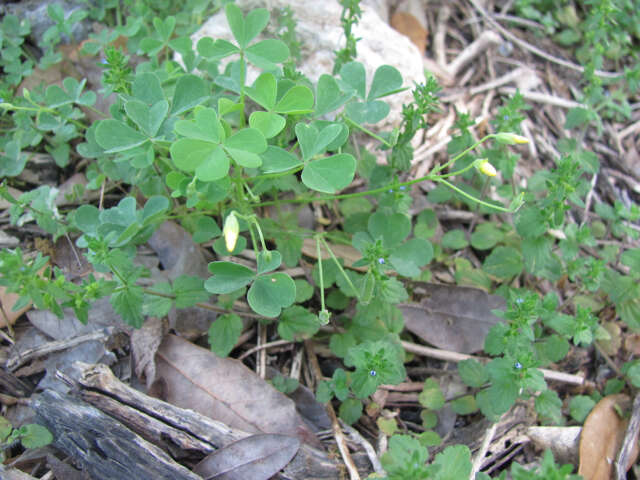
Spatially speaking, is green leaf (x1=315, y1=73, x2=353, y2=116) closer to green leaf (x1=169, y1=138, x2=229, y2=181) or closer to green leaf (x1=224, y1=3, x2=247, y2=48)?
green leaf (x1=224, y1=3, x2=247, y2=48)

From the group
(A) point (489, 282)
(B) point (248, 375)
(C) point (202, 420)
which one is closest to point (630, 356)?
(A) point (489, 282)

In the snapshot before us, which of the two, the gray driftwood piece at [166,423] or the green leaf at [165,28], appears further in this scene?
the green leaf at [165,28]

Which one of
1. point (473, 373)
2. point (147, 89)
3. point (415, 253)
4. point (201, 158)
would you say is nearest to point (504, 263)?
point (415, 253)

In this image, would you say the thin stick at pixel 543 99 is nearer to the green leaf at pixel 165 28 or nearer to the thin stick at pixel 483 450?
the green leaf at pixel 165 28

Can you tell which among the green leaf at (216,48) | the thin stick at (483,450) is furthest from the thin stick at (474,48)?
the thin stick at (483,450)

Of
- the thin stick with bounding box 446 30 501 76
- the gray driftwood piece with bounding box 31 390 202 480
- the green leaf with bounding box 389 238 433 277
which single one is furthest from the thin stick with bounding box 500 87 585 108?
the gray driftwood piece with bounding box 31 390 202 480
